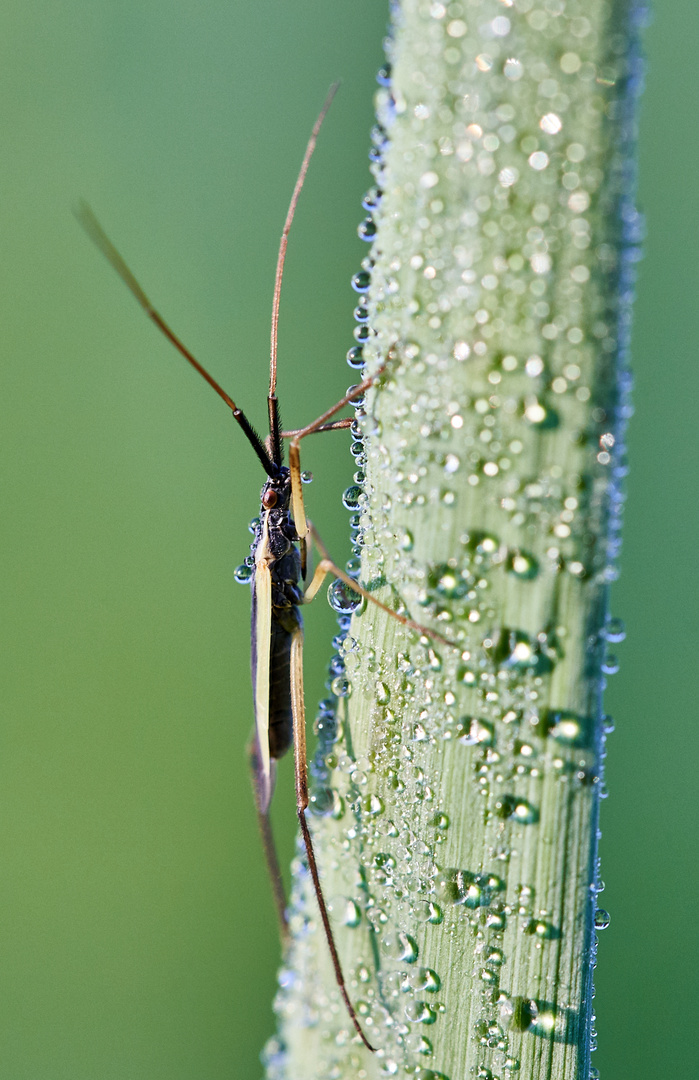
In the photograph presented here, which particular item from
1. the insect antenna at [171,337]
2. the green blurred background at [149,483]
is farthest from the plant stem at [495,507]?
the green blurred background at [149,483]

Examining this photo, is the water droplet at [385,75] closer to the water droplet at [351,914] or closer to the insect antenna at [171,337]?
the insect antenna at [171,337]

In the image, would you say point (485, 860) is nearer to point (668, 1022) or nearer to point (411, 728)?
point (411, 728)

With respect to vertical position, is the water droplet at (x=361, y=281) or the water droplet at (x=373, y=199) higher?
the water droplet at (x=373, y=199)

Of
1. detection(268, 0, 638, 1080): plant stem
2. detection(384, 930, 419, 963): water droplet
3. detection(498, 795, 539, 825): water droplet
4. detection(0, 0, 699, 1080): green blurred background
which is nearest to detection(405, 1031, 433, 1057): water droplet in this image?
detection(268, 0, 638, 1080): plant stem

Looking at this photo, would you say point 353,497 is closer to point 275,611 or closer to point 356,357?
point 356,357

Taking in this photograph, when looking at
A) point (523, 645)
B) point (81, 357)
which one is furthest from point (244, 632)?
point (523, 645)

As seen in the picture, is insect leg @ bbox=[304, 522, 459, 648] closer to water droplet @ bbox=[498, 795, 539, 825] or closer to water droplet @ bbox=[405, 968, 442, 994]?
water droplet @ bbox=[498, 795, 539, 825]
